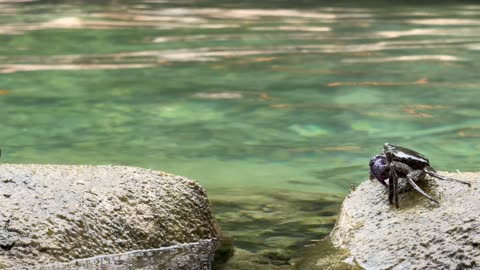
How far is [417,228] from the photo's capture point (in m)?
3.92

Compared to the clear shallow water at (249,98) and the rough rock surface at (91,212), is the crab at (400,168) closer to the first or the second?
the clear shallow water at (249,98)

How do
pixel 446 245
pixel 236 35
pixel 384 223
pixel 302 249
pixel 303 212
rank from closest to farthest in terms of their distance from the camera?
pixel 446 245 < pixel 384 223 < pixel 302 249 < pixel 303 212 < pixel 236 35

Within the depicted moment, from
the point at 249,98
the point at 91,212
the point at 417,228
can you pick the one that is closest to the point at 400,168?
the point at 417,228

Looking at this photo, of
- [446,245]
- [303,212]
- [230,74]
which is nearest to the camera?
[446,245]

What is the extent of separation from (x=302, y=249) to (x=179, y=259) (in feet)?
2.16

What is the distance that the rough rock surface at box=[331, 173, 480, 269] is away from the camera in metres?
3.75

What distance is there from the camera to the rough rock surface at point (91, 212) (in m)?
4.12

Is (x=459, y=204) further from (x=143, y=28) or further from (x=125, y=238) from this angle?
(x=143, y=28)

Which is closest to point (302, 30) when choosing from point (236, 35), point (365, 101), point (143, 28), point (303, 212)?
point (236, 35)

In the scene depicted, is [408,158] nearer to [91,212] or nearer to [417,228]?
[417,228]

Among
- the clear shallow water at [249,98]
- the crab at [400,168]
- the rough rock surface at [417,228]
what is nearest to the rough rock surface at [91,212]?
the clear shallow water at [249,98]

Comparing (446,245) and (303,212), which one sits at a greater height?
(446,245)

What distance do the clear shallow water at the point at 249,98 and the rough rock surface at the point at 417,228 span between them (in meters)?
0.57

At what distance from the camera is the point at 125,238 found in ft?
14.6
